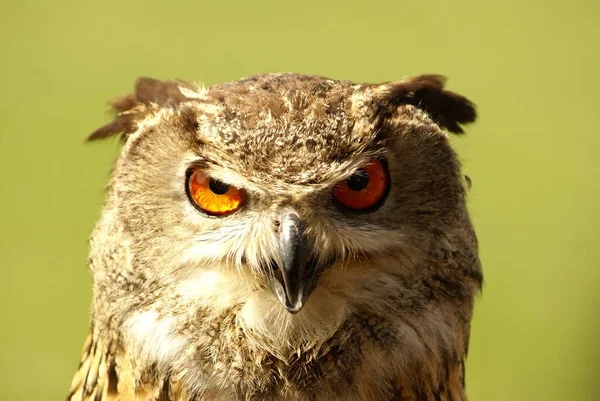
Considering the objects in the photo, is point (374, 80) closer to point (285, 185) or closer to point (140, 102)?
point (140, 102)

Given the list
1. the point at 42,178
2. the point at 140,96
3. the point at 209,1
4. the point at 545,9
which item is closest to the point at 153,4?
the point at 209,1

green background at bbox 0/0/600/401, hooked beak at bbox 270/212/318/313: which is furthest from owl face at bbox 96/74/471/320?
green background at bbox 0/0/600/401

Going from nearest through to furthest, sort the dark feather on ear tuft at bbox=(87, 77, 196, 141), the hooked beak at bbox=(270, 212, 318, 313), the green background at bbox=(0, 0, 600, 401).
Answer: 1. the hooked beak at bbox=(270, 212, 318, 313)
2. the dark feather on ear tuft at bbox=(87, 77, 196, 141)
3. the green background at bbox=(0, 0, 600, 401)

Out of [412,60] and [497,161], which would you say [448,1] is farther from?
[497,161]

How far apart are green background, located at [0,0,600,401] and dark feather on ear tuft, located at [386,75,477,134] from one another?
2.00 metres

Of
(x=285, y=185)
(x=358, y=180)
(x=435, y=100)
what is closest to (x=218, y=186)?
(x=285, y=185)

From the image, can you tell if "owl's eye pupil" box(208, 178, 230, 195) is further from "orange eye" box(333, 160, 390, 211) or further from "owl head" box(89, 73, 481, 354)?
"orange eye" box(333, 160, 390, 211)

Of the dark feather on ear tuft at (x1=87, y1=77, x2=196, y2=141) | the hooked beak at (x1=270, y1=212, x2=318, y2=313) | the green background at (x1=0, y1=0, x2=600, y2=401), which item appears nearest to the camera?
the hooked beak at (x1=270, y1=212, x2=318, y2=313)

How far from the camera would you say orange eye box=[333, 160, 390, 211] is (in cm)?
150

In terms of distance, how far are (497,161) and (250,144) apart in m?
4.33

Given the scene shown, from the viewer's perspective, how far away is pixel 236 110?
152 cm

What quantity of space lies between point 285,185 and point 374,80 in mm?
4326

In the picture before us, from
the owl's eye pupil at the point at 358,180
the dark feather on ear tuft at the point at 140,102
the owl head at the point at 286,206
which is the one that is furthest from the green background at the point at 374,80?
the owl's eye pupil at the point at 358,180

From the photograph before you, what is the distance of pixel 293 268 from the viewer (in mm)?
1439
